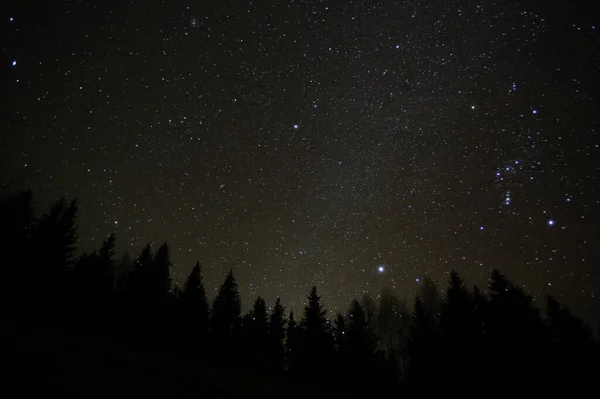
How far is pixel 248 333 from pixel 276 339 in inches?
130

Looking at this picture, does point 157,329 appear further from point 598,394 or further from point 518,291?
point 598,394

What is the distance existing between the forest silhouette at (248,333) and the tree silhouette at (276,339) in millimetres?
118

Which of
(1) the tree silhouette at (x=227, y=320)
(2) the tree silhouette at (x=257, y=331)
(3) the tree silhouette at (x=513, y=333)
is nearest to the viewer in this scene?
(3) the tree silhouette at (x=513, y=333)

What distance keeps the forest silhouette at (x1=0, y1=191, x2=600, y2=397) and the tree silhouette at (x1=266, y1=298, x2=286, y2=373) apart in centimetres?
12

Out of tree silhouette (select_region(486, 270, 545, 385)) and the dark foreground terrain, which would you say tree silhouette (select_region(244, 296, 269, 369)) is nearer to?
tree silhouette (select_region(486, 270, 545, 385))

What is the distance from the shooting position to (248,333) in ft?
107

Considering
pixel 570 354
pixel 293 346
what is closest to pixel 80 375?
pixel 570 354

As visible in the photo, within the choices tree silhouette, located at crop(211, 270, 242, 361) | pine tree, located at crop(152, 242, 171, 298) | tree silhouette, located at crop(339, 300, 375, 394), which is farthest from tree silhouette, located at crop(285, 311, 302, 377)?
pine tree, located at crop(152, 242, 171, 298)

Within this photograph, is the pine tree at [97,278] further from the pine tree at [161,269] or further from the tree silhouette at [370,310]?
the tree silhouette at [370,310]

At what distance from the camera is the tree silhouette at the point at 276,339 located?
1245 inches

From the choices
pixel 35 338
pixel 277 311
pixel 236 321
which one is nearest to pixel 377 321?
pixel 277 311

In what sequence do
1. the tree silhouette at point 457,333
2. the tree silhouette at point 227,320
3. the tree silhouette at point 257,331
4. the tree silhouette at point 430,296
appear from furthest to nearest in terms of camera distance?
the tree silhouette at point 430,296 → the tree silhouette at point 257,331 → the tree silhouette at point 227,320 → the tree silhouette at point 457,333

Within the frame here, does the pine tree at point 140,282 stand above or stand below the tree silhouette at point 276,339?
above

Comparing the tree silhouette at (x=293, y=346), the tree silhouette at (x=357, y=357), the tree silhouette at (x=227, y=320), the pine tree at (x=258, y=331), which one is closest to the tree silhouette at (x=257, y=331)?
the pine tree at (x=258, y=331)
